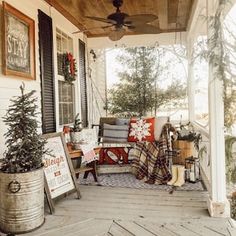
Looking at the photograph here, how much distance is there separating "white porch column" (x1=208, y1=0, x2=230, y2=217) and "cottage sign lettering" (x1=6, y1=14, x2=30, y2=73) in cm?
214

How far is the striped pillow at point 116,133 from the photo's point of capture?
502 centimetres

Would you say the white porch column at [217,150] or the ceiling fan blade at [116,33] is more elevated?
the ceiling fan blade at [116,33]

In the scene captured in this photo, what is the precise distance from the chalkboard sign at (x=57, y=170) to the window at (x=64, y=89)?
1223mm

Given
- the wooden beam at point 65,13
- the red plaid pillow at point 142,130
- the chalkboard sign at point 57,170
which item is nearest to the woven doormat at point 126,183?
the red plaid pillow at point 142,130

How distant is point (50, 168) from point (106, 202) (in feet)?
2.53

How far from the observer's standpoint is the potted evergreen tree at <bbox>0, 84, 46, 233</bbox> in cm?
262

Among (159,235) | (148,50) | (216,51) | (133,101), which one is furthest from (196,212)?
(148,50)

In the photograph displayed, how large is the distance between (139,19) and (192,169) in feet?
7.27

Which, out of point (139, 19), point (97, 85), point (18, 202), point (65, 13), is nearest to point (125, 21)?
point (139, 19)

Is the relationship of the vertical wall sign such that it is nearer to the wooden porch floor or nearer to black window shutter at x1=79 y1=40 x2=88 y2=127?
the wooden porch floor

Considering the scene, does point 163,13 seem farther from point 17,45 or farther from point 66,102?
point 17,45

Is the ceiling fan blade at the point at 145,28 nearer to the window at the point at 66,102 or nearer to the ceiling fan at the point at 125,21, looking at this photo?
the ceiling fan at the point at 125,21

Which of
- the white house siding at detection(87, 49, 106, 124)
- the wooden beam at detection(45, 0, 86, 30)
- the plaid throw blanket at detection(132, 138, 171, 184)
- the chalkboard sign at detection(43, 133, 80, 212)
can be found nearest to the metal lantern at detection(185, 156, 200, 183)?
the plaid throw blanket at detection(132, 138, 171, 184)

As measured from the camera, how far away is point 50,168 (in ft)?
10.9
